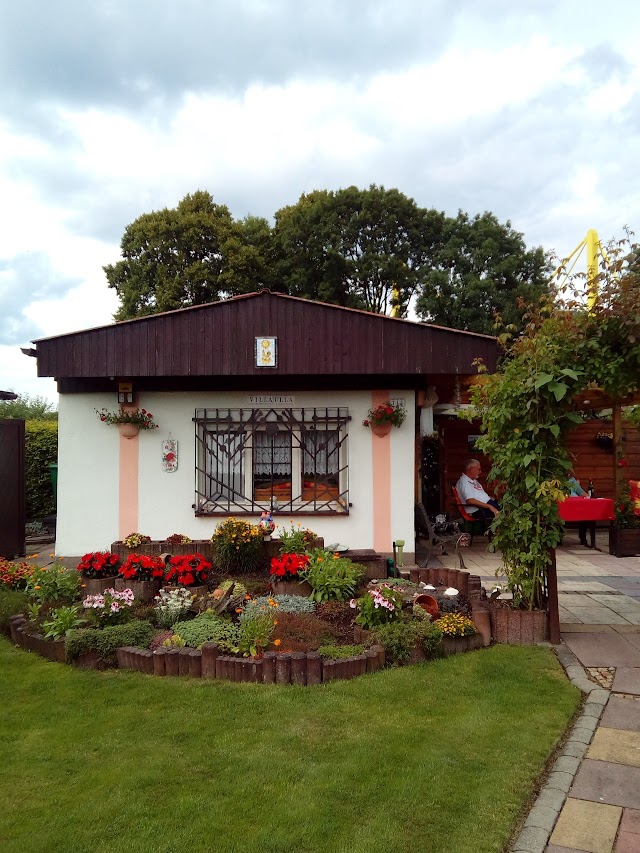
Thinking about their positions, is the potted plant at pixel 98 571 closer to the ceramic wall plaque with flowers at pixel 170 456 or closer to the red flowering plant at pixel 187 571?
the red flowering plant at pixel 187 571

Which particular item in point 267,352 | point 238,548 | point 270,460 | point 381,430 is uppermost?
point 267,352

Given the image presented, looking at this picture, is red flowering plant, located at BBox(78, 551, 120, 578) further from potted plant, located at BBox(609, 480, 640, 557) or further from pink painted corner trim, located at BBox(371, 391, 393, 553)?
potted plant, located at BBox(609, 480, 640, 557)

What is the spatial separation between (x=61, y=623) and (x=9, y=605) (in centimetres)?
112

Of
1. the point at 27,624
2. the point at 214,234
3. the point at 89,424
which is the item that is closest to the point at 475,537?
the point at 89,424

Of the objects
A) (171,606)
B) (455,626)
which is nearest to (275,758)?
(455,626)

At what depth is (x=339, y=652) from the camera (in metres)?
4.61

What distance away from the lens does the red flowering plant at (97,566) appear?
21.4 ft

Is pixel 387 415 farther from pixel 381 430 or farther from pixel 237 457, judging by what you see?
pixel 237 457

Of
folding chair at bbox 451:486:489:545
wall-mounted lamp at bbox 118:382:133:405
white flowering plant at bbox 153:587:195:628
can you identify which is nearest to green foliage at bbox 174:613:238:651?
white flowering plant at bbox 153:587:195:628

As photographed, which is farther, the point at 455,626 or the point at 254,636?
the point at 455,626

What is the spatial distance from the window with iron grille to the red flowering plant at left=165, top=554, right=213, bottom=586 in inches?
87.3

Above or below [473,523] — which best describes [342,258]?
above

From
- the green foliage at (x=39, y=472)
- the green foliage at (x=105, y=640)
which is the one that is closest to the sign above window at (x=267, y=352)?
the green foliage at (x=105, y=640)

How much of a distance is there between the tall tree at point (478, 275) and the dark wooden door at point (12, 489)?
17.5 m
